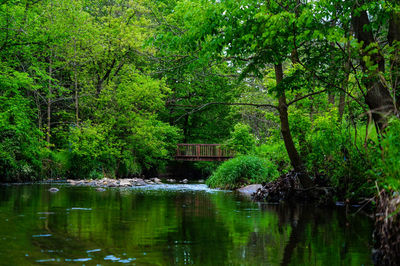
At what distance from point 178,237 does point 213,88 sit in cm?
2722

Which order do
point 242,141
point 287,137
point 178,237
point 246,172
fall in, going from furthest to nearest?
1. point 242,141
2. point 246,172
3. point 287,137
4. point 178,237

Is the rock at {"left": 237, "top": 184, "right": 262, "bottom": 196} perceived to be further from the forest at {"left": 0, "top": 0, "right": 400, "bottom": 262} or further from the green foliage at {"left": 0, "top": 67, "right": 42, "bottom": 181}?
the green foliage at {"left": 0, "top": 67, "right": 42, "bottom": 181}

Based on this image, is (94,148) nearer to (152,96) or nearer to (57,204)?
(152,96)

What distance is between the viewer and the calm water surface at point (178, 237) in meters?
3.88

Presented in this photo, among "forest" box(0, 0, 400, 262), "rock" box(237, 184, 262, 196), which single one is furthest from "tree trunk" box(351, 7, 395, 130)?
"rock" box(237, 184, 262, 196)

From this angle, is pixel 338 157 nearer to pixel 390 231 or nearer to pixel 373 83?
pixel 373 83

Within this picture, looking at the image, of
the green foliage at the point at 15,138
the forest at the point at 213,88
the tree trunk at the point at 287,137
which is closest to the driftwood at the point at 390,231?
the forest at the point at 213,88

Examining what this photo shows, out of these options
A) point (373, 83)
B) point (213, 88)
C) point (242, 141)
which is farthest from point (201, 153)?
point (373, 83)

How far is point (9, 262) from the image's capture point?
11.6 feet

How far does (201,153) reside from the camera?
30188 mm

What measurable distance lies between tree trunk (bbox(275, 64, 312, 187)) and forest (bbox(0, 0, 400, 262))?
0.03 m

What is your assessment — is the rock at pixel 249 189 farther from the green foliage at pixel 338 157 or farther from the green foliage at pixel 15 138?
the green foliage at pixel 15 138

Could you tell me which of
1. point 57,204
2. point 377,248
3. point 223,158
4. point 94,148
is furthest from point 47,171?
point 377,248

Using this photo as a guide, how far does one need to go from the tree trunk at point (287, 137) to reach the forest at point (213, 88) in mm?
33
